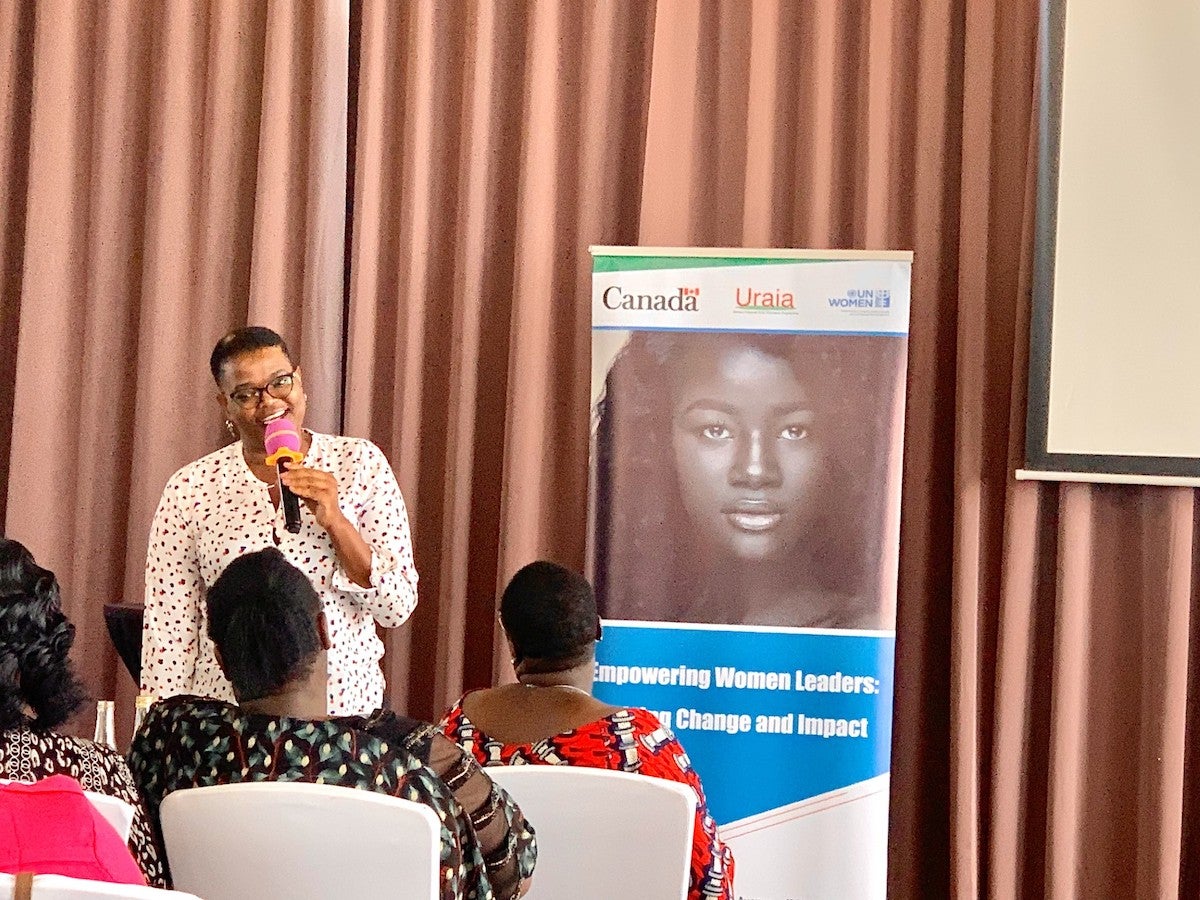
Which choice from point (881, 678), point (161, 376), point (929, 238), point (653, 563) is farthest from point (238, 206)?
point (881, 678)

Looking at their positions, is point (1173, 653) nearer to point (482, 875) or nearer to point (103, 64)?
point (482, 875)

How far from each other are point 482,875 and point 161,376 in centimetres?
269

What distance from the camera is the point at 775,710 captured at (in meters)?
3.60

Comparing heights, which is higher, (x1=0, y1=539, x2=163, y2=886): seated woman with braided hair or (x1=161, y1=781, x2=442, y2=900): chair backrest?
(x1=0, y1=539, x2=163, y2=886): seated woman with braided hair

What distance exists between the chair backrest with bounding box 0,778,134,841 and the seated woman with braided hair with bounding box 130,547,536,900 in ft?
0.54

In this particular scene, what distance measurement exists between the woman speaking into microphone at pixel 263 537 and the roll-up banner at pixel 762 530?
0.90 metres

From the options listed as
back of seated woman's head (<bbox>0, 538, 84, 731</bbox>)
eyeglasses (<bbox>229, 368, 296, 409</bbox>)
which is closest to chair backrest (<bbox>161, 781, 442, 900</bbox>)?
back of seated woman's head (<bbox>0, 538, 84, 731</bbox>)

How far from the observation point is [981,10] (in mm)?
4020

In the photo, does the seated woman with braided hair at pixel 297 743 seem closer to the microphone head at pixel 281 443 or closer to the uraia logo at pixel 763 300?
the microphone head at pixel 281 443

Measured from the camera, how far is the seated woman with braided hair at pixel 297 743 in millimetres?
1924

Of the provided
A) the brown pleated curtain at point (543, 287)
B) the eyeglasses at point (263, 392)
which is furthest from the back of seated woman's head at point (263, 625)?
the brown pleated curtain at point (543, 287)

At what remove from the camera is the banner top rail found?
367 cm

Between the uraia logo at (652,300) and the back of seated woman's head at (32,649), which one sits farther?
the uraia logo at (652,300)

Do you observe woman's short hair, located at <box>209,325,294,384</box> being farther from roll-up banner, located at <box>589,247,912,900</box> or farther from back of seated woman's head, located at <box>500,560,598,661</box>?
roll-up banner, located at <box>589,247,912,900</box>
